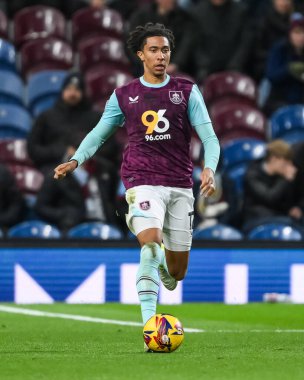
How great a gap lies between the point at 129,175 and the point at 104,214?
15.9 feet

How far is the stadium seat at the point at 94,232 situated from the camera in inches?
448

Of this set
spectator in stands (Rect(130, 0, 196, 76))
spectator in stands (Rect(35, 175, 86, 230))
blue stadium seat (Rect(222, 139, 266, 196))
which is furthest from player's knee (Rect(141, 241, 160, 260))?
spectator in stands (Rect(130, 0, 196, 76))

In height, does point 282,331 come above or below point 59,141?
below

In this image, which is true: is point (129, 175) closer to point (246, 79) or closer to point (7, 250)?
point (7, 250)

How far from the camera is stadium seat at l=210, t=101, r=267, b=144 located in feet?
44.7

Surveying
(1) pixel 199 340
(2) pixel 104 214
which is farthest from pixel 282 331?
(2) pixel 104 214

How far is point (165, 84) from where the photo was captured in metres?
7.13

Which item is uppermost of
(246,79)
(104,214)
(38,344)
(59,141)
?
(246,79)

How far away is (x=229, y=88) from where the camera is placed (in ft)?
46.0

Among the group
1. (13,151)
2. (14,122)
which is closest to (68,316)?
(13,151)

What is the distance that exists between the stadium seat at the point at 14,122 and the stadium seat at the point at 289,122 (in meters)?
2.88

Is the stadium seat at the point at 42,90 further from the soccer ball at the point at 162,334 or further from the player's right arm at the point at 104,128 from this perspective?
the soccer ball at the point at 162,334

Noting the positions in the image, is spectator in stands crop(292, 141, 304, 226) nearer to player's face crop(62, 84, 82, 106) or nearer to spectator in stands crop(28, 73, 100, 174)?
spectator in stands crop(28, 73, 100, 174)

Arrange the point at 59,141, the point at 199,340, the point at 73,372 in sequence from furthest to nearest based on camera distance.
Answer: the point at 59,141 < the point at 199,340 < the point at 73,372
